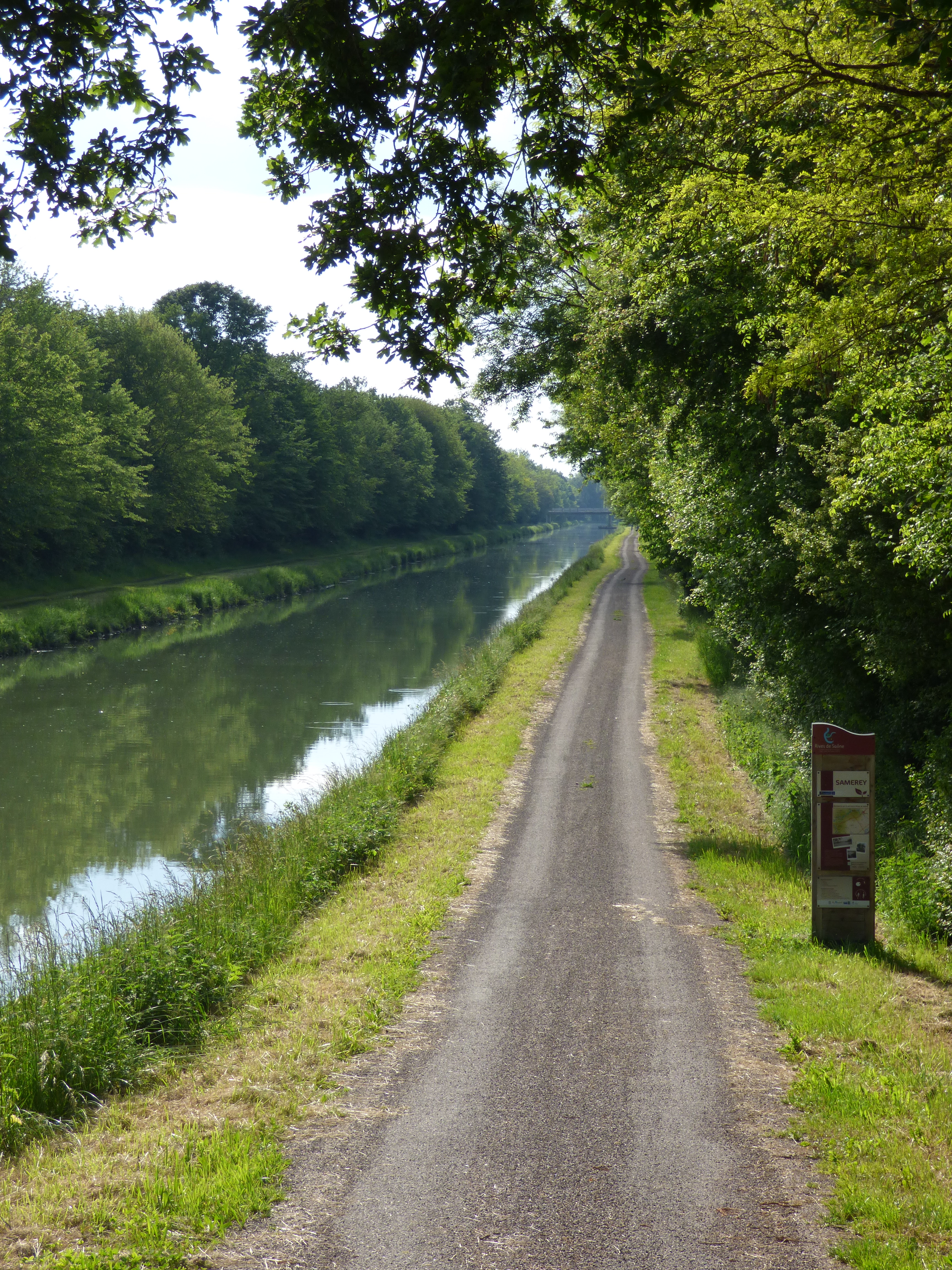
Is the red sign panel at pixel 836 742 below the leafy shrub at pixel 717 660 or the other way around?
the other way around

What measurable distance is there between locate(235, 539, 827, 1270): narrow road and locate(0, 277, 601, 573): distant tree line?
1785 centimetres

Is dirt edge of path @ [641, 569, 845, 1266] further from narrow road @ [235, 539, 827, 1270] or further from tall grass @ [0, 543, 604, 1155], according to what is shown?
tall grass @ [0, 543, 604, 1155]

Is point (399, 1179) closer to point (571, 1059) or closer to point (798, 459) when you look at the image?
point (571, 1059)

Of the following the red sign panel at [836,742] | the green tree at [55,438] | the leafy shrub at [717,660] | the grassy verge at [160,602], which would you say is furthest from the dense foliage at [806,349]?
the green tree at [55,438]

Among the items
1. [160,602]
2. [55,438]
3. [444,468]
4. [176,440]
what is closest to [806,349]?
[55,438]

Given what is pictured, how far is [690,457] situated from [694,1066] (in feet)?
38.9

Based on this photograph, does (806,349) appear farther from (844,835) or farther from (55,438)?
(55,438)

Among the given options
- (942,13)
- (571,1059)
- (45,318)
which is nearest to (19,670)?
(45,318)

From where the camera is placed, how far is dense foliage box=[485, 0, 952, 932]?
307 inches

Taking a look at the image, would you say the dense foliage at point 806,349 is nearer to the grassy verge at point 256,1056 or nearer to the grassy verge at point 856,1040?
the grassy verge at point 856,1040

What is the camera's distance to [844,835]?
9.09 m

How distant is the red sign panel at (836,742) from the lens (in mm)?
9055

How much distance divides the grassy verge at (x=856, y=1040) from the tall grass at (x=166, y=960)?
14.1 feet

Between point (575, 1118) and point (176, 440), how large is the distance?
5051 centimetres
